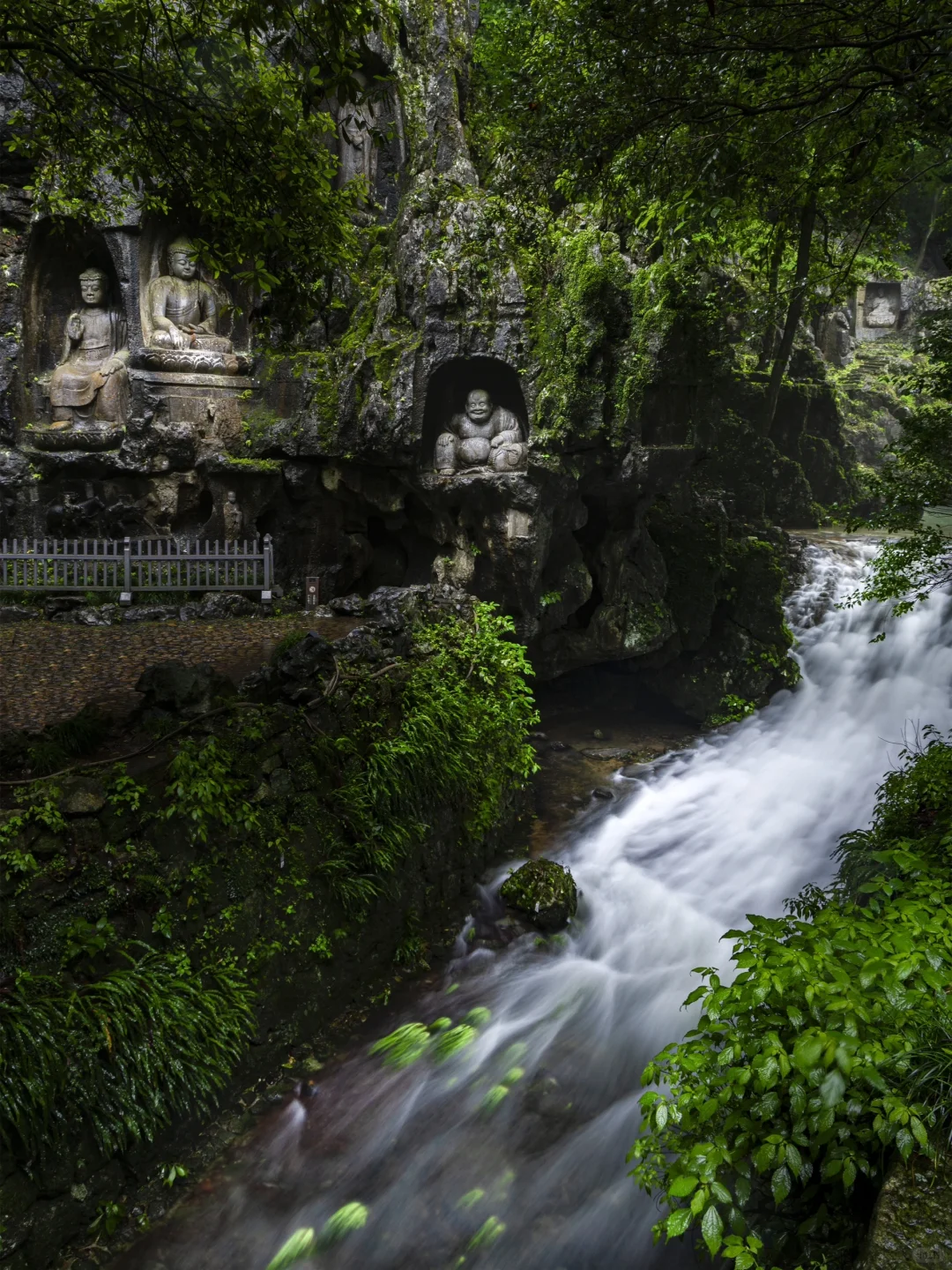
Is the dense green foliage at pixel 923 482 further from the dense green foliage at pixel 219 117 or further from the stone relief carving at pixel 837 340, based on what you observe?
the stone relief carving at pixel 837 340

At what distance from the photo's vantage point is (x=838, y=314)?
23.5m

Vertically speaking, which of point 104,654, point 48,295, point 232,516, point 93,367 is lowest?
point 104,654

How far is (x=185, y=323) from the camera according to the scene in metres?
13.8

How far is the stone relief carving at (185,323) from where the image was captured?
1338 cm

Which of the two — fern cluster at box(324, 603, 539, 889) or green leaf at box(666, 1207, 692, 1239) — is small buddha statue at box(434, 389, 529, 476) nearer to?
fern cluster at box(324, 603, 539, 889)

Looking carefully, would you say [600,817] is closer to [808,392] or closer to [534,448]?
[534,448]

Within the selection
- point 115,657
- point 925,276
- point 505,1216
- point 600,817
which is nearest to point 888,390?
point 925,276

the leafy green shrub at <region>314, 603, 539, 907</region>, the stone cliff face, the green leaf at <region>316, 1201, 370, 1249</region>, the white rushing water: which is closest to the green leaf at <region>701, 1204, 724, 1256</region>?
the white rushing water

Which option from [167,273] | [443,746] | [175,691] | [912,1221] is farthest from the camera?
[167,273]

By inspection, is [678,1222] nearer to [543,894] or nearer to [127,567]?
[543,894]

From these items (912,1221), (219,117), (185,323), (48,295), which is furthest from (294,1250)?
(48,295)

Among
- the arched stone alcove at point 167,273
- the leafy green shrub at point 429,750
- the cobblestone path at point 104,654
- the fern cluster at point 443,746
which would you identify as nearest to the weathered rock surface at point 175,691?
the cobblestone path at point 104,654

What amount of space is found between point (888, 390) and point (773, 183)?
55.6ft

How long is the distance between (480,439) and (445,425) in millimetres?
686
